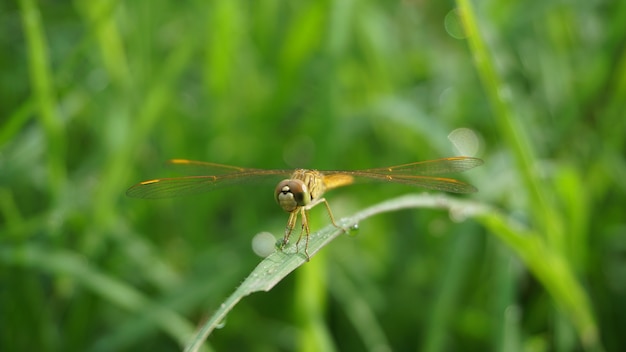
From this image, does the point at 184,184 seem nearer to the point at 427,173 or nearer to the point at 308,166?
the point at 427,173

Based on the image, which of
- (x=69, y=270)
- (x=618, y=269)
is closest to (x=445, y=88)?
(x=618, y=269)

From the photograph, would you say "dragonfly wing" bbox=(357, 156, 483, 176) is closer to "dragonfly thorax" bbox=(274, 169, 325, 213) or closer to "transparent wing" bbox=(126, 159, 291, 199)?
"dragonfly thorax" bbox=(274, 169, 325, 213)

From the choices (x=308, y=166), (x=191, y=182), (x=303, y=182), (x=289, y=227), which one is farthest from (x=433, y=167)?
(x=308, y=166)

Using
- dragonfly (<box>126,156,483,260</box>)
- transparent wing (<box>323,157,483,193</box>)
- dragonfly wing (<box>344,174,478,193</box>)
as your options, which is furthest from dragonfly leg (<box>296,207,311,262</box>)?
dragonfly wing (<box>344,174,478,193</box>)

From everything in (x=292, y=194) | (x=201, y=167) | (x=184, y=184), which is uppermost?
(x=201, y=167)

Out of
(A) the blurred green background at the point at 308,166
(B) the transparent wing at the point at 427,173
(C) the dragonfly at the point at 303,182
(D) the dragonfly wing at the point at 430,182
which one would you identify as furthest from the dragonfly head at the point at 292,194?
(A) the blurred green background at the point at 308,166

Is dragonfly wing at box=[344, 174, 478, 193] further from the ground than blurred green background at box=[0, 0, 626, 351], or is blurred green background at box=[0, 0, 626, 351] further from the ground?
blurred green background at box=[0, 0, 626, 351]

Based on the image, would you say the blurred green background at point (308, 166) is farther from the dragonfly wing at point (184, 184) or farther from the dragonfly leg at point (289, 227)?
the dragonfly wing at point (184, 184)
